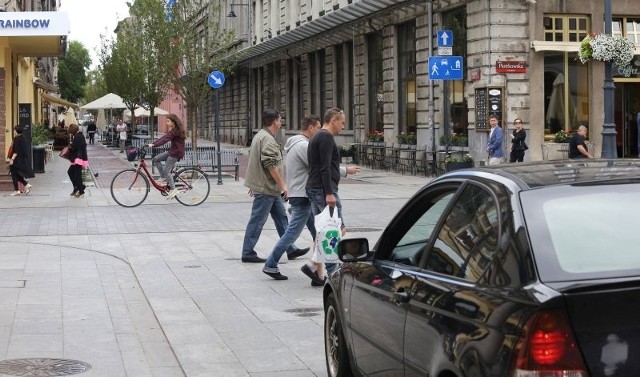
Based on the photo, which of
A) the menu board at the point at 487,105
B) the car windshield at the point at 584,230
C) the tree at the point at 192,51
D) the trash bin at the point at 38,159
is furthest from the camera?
the tree at the point at 192,51

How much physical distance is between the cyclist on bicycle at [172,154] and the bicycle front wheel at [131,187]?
1.58ft

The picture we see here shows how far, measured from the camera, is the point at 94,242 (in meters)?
14.7

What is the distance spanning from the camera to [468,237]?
432cm

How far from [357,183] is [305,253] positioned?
1597cm

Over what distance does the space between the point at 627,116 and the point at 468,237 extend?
87.4 feet

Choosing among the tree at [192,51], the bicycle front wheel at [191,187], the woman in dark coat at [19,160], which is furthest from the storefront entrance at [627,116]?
the woman in dark coat at [19,160]

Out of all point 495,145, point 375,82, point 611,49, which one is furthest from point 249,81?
point 611,49

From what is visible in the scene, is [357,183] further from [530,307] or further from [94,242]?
[530,307]

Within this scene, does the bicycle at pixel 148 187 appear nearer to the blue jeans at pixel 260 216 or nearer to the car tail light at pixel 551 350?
the blue jeans at pixel 260 216

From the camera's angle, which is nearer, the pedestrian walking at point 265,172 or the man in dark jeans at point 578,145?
the pedestrian walking at point 265,172

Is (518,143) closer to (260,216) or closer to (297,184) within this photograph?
(260,216)

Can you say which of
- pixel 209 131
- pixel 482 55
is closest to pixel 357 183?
pixel 482 55

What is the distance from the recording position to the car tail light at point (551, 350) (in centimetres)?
346

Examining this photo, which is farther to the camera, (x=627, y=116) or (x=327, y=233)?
(x=627, y=116)
